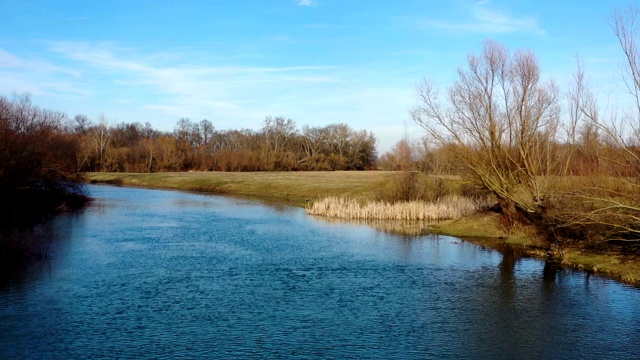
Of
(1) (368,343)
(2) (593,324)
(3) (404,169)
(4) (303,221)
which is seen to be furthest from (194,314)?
(3) (404,169)

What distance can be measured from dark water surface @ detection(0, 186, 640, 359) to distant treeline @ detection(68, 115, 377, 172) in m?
61.0

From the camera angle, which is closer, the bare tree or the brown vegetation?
the brown vegetation

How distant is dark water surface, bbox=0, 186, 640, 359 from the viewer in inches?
477

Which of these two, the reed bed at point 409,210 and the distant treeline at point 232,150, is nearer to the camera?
the reed bed at point 409,210

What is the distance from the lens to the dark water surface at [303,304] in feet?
39.8

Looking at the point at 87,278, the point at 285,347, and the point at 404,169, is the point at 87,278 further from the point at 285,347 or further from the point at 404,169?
the point at 404,169

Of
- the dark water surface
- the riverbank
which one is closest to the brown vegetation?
the dark water surface

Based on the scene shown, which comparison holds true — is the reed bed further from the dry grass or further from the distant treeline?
the distant treeline

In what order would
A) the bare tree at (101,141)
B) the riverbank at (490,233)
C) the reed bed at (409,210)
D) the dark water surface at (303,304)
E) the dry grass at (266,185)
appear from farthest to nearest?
the bare tree at (101,141) → the dry grass at (266,185) → the reed bed at (409,210) → the riverbank at (490,233) → the dark water surface at (303,304)

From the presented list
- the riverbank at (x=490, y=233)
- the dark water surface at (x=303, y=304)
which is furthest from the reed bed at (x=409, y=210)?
the dark water surface at (x=303, y=304)

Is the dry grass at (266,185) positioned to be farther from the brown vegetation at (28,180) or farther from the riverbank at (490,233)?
the brown vegetation at (28,180)

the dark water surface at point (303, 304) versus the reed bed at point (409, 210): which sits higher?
the reed bed at point (409, 210)

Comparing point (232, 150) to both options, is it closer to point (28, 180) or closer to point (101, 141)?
point (101, 141)

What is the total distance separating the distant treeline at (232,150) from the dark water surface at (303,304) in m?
61.0
